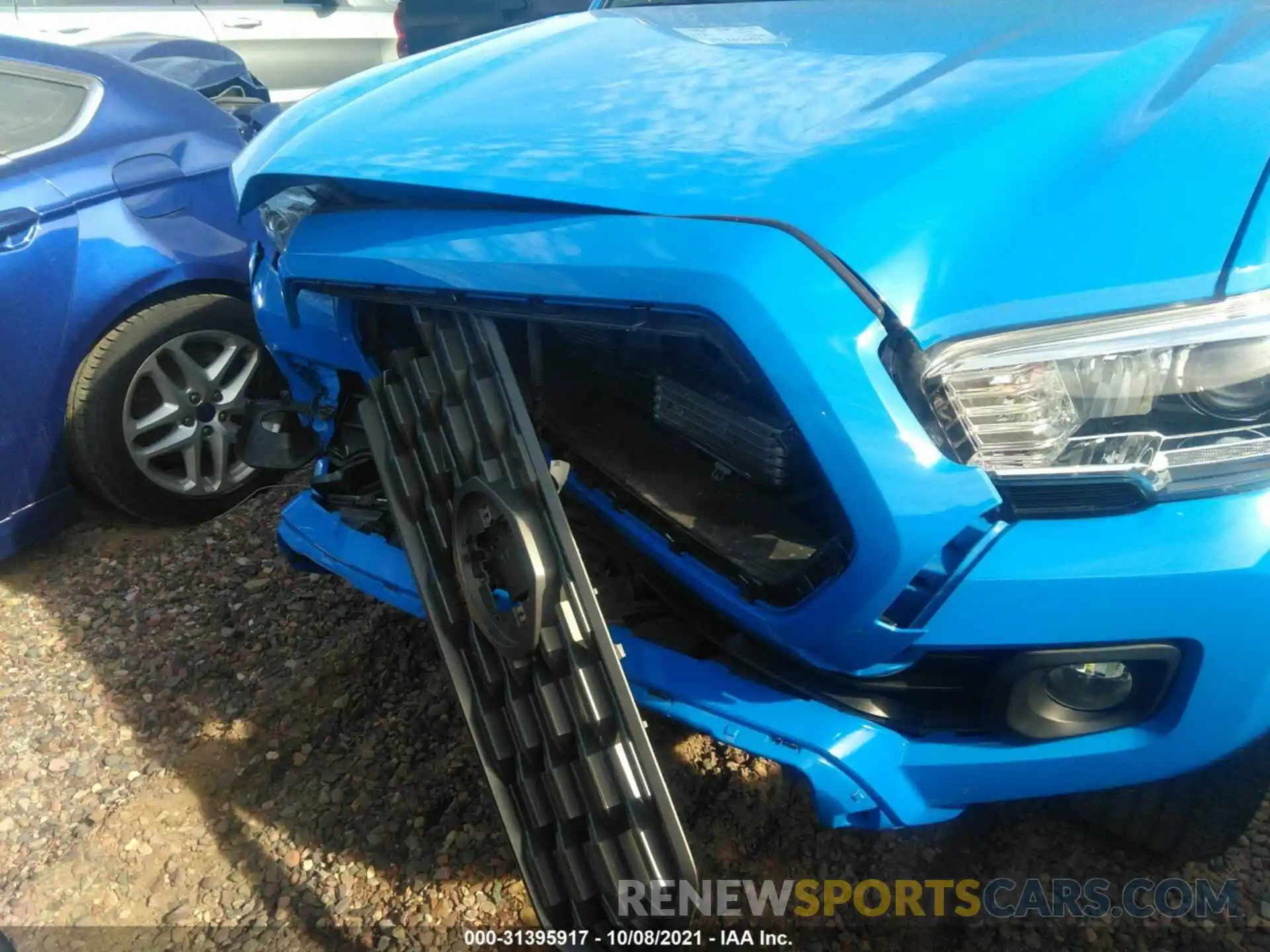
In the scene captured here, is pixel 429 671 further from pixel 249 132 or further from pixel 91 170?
pixel 249 132

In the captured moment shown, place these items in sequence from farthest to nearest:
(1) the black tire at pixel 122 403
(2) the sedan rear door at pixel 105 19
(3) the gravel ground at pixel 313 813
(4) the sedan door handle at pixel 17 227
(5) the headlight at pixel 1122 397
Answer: (2) the sedan rear door at pixel 105 19, (1) the black tire at pixel 122 403, (4) the sedan door handle at pixel 17 227, (3) the gravel ground at pixel 313 813, (5) the headlight at pixel 1122 397

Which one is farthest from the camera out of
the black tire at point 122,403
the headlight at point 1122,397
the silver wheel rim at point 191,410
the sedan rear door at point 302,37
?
the sedan rear door at point 302,37

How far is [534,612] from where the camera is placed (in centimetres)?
154

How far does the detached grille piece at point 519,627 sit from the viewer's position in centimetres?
151

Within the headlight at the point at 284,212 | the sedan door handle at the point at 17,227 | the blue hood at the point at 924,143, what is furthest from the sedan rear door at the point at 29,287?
the blue hood at the point at 924,143

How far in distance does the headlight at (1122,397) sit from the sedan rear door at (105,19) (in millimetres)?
5614

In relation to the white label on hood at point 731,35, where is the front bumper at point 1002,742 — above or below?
below

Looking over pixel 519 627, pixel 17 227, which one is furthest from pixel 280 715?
pixel 17 227

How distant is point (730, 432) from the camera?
160 cm

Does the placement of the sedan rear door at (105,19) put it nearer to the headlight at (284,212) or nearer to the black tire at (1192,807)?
the headlight at (284,212)

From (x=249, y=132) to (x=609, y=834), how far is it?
3.11 m

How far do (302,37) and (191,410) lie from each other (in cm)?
438

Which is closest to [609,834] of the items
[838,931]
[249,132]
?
[838,931]

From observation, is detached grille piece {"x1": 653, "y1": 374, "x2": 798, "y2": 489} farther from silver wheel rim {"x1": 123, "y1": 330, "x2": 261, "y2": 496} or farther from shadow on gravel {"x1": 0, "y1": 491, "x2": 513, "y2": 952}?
silver wheel rim {"x1": 123, "y1": 330, "x2": 261, "y2": 496}
